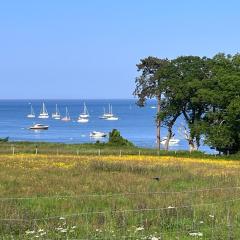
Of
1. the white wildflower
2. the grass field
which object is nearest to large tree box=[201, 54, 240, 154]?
the grass field

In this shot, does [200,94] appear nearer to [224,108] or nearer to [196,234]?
[224,108]

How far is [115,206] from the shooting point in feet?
58.4

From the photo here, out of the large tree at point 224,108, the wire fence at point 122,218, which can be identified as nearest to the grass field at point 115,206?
the wire fence at point 122,218

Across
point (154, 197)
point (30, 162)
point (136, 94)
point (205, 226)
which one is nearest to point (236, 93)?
point (136, 94)

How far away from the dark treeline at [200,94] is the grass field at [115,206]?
3214cm

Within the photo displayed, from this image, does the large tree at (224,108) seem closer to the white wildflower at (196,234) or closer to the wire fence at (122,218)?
the wire fence at (122,218)

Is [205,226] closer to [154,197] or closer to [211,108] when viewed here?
[154,197]

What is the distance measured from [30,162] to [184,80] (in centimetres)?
3727

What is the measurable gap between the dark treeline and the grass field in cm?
3214

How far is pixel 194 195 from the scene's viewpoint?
20.7m

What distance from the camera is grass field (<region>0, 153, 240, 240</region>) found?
1314cm

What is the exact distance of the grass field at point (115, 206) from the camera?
1314 cm

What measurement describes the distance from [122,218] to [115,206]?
10.3ft

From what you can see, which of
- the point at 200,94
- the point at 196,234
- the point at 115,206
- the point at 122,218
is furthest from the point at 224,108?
the point at 196,234
